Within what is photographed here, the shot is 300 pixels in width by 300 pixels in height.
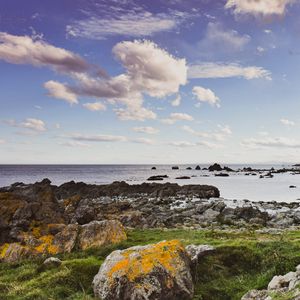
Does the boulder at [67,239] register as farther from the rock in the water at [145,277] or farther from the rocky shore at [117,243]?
the rock in the water at [145,277]

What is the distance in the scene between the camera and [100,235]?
21234 mm

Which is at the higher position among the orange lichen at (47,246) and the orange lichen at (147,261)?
the orange lichen at (147,261)

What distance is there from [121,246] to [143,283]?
25.4 feet

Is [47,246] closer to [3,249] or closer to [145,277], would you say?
[3,249]

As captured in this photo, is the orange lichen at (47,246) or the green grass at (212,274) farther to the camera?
the orange lichen at (47,246)

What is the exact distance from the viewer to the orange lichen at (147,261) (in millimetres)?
12633

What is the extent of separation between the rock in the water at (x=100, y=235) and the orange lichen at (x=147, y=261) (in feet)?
23.7

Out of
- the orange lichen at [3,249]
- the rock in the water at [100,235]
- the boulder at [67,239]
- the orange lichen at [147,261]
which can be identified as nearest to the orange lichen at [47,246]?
the boulder at [67,239]

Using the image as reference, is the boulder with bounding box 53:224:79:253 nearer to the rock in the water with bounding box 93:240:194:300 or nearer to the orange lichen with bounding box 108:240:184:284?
the rock in the water with bounding box 93:240:194:300

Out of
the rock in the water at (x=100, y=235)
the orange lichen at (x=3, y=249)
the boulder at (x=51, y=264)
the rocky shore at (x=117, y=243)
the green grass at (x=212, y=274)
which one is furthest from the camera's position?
the orange lichen at (x=3, y=249)

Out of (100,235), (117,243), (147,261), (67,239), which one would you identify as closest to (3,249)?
→ (67,239)

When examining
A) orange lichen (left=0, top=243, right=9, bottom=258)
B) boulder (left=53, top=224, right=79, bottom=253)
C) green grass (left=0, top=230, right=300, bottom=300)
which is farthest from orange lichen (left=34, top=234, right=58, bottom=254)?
green grass (left=0, top=230, right=300, bottom=300)

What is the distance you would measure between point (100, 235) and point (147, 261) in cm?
873

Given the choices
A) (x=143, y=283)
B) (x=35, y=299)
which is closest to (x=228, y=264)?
(x=143, y=283)
